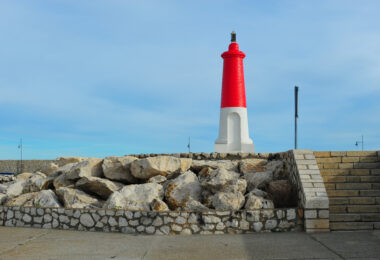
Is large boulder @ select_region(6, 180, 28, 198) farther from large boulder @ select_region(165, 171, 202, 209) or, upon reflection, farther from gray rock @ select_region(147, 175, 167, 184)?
large boulder @ select_region(165, 171, 202, 209)

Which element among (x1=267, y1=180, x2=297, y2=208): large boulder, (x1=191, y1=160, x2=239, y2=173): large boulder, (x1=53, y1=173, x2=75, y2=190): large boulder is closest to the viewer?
(x1=267, y1=180, x2=297, y2=208): large boulder

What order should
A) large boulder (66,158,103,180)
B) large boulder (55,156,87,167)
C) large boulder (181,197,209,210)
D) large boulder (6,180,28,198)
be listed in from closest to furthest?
1. large boulder (181,197,209,210)
2. large boulder (66,158,103,180)
3. large boulder (6,180,28,198)
4. large boulder (55,156,87,167)

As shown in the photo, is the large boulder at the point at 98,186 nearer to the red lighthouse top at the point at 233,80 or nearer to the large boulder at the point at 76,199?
the large boulder at the point at 76,199

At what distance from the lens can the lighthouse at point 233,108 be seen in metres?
16.9

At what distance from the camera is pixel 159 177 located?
10.0 m

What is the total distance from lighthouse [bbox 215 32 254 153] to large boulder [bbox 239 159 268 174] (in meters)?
5.90

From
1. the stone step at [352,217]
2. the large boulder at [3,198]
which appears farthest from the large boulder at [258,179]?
the large boulder at [3,198]

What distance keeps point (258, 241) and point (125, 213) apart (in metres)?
2.89

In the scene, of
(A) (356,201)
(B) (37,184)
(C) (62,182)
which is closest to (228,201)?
(A) (356,201)

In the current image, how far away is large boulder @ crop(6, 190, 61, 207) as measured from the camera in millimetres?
9398

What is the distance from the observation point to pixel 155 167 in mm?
9922

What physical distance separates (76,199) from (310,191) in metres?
5.52

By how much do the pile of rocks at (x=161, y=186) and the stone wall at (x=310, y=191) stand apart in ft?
1.37

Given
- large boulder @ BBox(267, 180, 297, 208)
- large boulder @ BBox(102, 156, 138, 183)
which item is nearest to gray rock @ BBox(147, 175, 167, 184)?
large boulder @ BBox(102, 156, 138, 183)
